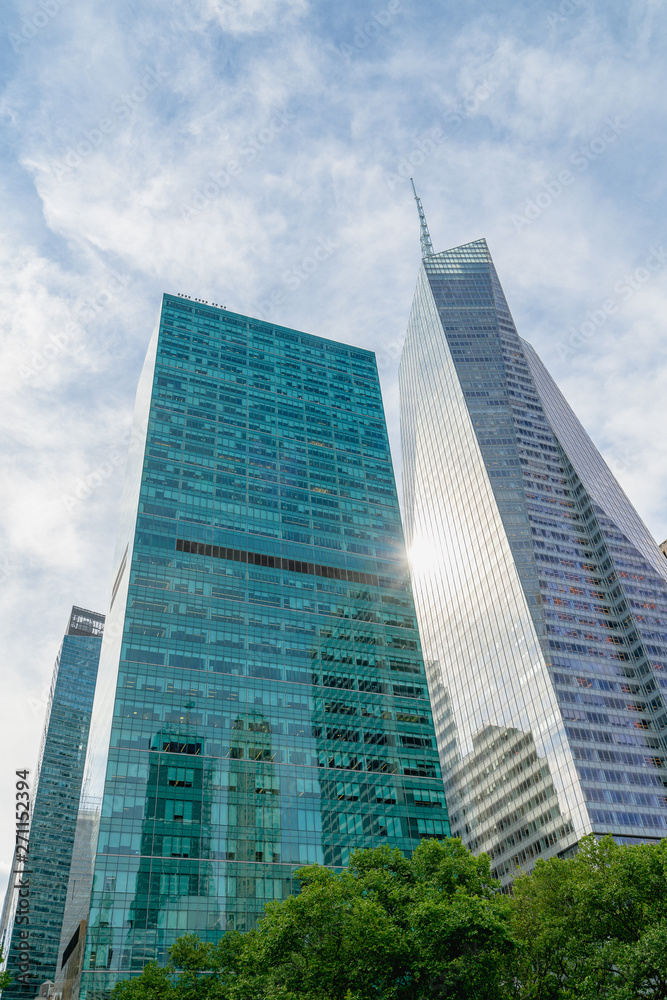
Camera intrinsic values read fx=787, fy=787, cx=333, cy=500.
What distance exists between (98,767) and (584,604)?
9825 centimetres

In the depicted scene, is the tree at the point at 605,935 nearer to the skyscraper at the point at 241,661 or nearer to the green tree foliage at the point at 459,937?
the green tree foliage at the point at 459,937

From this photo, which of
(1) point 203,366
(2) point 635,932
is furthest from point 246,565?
(2) point 635,932

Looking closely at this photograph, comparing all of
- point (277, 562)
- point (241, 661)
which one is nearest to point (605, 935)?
point (241, 661)

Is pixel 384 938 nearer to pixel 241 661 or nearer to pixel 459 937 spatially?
pixel 459 937

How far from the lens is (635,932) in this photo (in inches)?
1772

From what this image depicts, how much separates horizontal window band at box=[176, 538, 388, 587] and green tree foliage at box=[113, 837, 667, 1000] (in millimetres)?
62544

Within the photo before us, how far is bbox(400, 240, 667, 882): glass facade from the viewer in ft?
433

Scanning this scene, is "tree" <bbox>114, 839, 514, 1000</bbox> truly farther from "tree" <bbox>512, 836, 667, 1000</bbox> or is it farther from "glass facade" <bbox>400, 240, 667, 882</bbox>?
"glass facade" <bbox>400, 240, 667, 882</bbox>

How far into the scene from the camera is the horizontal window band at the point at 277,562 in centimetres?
10912

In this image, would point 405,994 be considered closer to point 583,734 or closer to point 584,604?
point 583,734

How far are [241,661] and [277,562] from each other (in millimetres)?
17836

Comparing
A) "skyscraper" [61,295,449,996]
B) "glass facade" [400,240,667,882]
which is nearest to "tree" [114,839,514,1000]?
"skyscraper" [61,295,449,996]

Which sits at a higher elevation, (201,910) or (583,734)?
(583,734)

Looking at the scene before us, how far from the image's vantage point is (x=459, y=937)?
145ft
